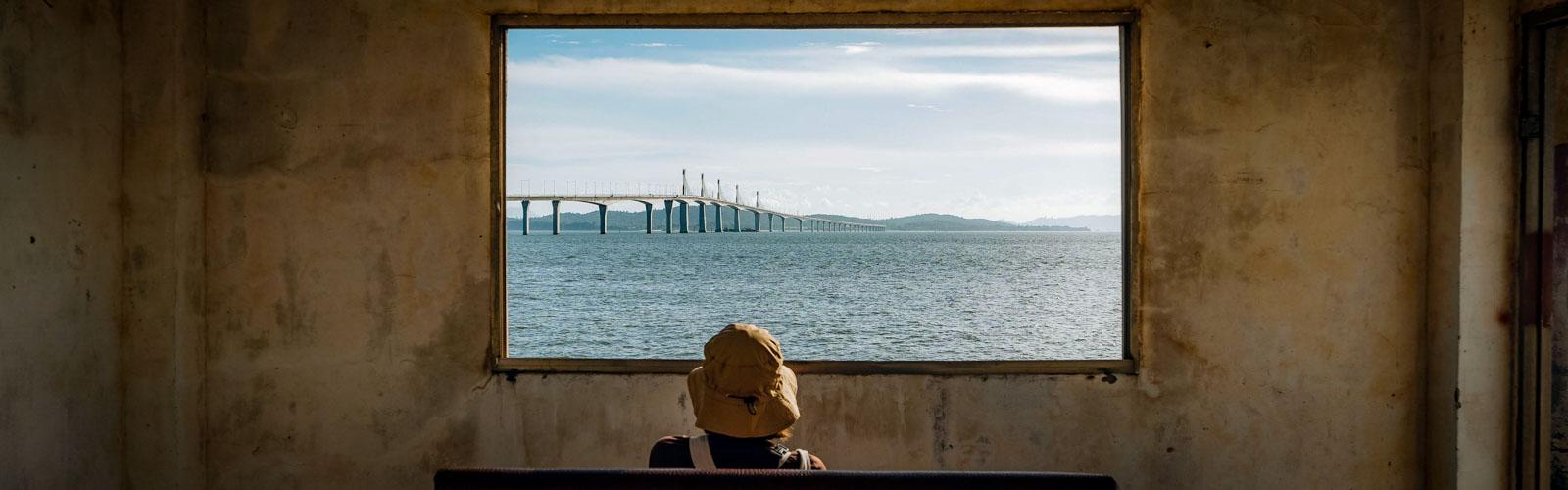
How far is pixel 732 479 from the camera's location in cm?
181

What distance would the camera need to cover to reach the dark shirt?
202 centimetres

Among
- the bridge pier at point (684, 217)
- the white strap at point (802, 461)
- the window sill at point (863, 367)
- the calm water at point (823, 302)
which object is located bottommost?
the calm water at point (823, 302)

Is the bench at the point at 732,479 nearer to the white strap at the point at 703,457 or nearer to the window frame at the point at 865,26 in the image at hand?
the white strap at the point at 703,457

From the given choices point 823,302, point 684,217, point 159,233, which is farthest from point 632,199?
point 159,233

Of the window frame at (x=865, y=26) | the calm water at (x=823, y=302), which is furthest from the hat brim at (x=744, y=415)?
the calm water at (x=823, y=302)

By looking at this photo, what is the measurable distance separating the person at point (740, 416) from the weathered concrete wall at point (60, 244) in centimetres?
158

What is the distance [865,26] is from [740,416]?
1.34 metres

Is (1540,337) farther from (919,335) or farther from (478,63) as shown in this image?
(919,335)

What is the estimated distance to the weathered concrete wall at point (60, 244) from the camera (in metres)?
2.43

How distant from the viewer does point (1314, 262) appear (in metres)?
2.89

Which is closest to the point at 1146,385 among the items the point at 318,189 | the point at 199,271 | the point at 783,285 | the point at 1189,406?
the point at 1189,406

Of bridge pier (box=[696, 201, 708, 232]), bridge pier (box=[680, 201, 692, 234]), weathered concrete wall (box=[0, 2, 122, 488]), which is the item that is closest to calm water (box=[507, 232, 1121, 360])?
bridge pier (box=[680, 201, 692, 234])

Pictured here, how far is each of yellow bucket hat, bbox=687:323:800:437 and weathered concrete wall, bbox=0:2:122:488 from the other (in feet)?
5.41

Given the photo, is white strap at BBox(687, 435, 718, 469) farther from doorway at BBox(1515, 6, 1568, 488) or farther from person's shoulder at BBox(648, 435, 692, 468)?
doorway at BBox(1515, 6, 1568, 488)
